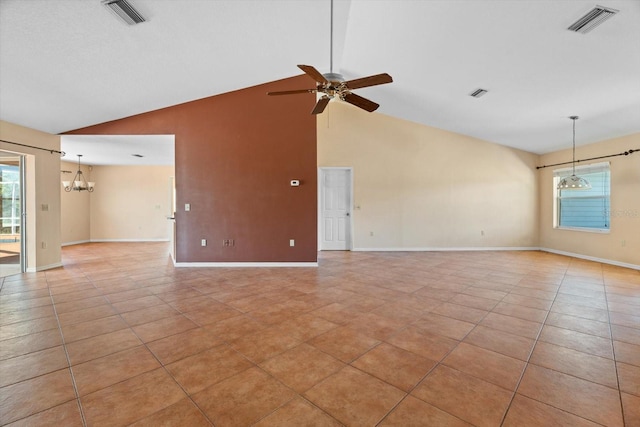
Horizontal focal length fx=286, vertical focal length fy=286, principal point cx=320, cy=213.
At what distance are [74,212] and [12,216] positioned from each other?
4196 millimetres

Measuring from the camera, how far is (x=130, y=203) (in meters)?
9.23

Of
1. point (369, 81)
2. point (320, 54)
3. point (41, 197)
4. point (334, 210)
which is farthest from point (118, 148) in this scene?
point (369, 81)

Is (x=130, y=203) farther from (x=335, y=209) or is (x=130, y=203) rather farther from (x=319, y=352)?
(x=319, y=352)

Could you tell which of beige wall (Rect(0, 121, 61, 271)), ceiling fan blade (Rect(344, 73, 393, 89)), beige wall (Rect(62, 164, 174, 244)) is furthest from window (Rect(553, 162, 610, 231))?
beige wall (Rect(62, 164, 174, 244))

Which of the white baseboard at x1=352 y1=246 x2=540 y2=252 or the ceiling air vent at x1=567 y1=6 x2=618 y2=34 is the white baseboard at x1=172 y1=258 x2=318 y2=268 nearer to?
the white baseboard at x1=352 y1=246 x2=540 y2=252

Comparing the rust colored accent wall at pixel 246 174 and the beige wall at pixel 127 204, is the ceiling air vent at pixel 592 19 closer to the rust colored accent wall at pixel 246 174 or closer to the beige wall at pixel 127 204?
the rust colored accent wall at pixel 246 174

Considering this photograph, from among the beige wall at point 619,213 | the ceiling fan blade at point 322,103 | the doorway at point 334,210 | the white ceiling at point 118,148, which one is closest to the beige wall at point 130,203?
the white ceiling at point 118,148

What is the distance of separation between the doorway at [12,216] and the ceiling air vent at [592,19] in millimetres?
7998

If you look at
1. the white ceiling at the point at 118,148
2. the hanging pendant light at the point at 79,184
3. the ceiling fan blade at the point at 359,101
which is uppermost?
the white ceiling at the point at 118,148

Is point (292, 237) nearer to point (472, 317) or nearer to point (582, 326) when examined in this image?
point (472, 317)

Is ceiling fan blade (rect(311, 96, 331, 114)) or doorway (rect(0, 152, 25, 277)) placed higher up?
ceiling fan blade (rect(311, 96, 331, 114))

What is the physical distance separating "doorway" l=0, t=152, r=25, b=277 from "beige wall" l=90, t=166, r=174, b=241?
4410 millimetres

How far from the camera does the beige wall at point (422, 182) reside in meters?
7.45

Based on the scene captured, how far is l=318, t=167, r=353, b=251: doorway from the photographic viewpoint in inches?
299
